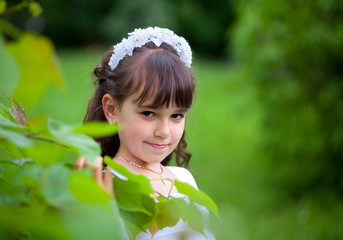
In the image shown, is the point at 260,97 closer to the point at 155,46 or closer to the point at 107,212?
the point at 155,46

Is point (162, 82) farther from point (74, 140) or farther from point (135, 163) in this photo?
point (74, 140)

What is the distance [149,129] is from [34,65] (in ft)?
3.78

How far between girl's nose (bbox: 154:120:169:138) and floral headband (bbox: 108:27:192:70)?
1.35 ft

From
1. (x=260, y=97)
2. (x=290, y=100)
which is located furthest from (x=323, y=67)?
(x=260, y=97)

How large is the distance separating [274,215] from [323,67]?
174 centimetres

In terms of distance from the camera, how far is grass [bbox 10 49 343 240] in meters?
4.63

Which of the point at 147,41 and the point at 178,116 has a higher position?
the point at 147,41

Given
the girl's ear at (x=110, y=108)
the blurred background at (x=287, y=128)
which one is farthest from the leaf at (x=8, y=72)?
the blurred background at (x=287, y=128)

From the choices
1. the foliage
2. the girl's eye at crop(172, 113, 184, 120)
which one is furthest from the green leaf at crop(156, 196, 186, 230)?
the foliage

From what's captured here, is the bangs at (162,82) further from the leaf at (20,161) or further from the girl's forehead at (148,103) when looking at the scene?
the leaf at (20,161)

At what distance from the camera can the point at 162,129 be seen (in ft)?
5.64

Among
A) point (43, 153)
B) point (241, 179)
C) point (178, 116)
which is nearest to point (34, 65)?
point (43, 153)

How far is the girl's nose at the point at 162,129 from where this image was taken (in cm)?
172

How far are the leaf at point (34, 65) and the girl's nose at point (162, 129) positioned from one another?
113cm
